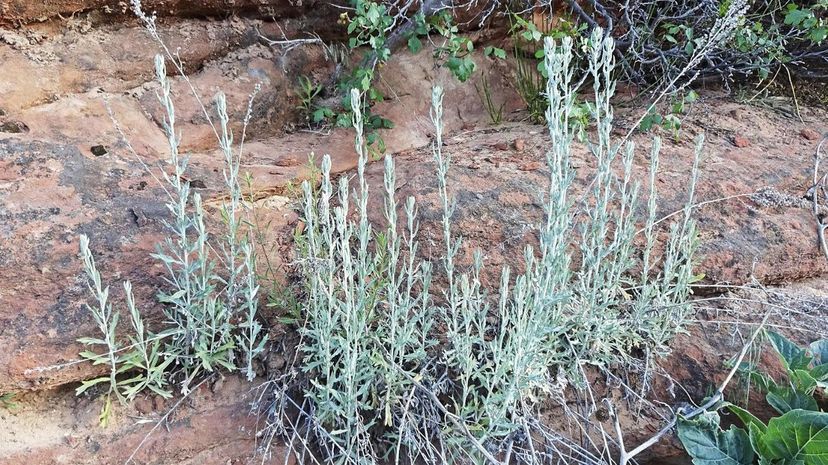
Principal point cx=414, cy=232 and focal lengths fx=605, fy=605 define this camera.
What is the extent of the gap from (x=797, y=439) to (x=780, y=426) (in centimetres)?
7

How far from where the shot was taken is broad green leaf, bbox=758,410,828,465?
7.18ft

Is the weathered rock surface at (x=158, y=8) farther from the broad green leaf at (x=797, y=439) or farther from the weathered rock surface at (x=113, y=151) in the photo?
the broad green leaf at (x=797, y=439)

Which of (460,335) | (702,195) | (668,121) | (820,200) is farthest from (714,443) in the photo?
(668,121)

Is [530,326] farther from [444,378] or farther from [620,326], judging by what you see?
[620,326]

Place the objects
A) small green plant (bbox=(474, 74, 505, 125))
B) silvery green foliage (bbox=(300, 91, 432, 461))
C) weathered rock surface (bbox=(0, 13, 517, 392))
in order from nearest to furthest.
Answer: silvery green foliage (bbox=(300, 91, 432, 461)) → weathered rock surface (bbox=(0, 13, 517, 392)) → small green plant (bbox=(474, 74, 505, 125))

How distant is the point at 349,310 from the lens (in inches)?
82.0

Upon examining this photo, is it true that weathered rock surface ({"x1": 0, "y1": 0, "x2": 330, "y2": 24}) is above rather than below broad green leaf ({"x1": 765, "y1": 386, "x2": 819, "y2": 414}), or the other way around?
above

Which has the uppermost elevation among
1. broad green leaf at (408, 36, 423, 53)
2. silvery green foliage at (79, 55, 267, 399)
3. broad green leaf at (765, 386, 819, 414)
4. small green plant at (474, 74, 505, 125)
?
broad green leaf at (408, 36, 423, 53)

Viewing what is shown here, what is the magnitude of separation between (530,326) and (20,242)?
2.12 meters

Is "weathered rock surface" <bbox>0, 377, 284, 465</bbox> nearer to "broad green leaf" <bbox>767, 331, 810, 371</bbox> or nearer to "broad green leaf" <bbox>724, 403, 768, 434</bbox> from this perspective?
"broad green leaf" <bbox>724, 403, 768, 434</bbox>

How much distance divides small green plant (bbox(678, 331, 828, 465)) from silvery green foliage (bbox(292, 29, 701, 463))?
380 millimetres

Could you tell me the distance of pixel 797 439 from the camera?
87.6 inches

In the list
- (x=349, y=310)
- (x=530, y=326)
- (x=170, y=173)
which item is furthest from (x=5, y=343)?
(x=530, y=326)

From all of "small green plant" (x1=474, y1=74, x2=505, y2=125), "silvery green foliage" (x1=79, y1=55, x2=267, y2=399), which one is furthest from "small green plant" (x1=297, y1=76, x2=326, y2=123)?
"silvery green foliage" (x1=79, y1=55, x2=267, y2=399)
